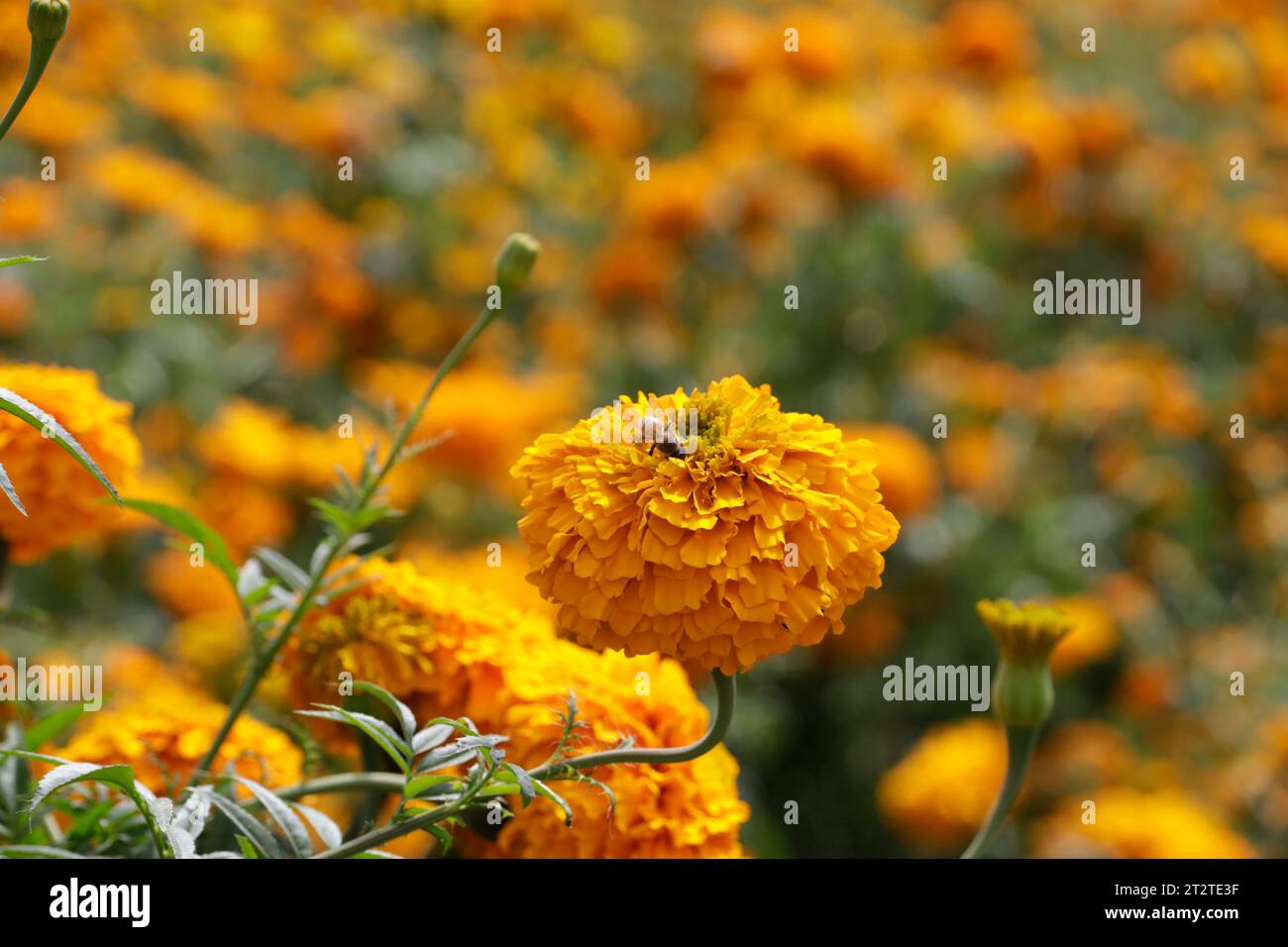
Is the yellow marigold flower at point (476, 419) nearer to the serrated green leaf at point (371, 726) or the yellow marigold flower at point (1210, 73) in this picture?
the serrated green leaf at point (371, 726)

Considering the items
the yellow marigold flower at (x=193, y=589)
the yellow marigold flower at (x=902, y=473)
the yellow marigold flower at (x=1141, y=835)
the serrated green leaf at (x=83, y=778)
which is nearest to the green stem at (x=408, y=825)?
the serrated green leaf at (x=83, y=778)

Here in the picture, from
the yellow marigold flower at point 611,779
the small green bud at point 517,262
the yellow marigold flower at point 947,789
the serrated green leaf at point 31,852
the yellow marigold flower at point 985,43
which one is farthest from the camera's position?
the yellow marigold flower at point 985,43

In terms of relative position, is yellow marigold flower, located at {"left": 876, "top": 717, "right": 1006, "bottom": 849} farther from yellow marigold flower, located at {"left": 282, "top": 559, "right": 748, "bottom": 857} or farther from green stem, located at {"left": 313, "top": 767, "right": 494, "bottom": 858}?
green stem, located at {"left": 313, "top": 767, "right": 494, "bottom": 858}

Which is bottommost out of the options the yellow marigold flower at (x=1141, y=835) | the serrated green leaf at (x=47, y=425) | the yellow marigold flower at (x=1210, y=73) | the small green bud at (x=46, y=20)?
the yellow marigold flower at (x=1141, y=835)

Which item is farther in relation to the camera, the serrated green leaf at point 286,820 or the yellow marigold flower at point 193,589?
the yellow marigold flower at point 193,589

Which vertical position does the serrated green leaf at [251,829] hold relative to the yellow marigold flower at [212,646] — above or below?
below
